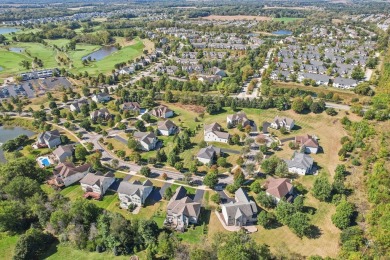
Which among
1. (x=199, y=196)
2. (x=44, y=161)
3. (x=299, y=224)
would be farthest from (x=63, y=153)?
(x=299, y=224)

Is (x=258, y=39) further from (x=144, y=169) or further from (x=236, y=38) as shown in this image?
(x=144, y=169)

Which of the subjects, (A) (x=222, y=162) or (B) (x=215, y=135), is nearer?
(A) (x=222, y=162)

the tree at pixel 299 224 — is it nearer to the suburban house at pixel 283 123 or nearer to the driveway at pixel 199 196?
the driveway at pixel 199 196

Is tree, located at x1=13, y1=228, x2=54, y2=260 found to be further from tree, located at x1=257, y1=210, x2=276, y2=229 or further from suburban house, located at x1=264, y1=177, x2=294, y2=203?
suburban house, located at x1=264, y1=177, x2=294, y2=203

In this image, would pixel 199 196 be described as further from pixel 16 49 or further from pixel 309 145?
pixel 16 49

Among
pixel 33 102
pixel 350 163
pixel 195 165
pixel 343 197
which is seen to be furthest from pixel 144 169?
pixel 33 102
